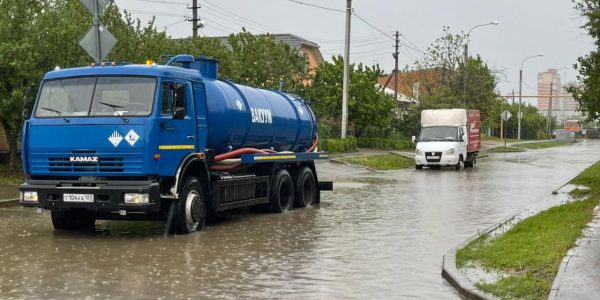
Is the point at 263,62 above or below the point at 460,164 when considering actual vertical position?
above

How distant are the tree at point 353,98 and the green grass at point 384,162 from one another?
5.86m

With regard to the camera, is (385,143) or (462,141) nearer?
(462,141)

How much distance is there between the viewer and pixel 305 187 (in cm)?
1744

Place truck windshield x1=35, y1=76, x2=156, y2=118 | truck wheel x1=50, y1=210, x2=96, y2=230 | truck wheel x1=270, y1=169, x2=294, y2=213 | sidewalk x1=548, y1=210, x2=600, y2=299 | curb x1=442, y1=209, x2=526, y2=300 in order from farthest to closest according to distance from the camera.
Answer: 1. truck wheel x1=270, y1=169, x2=294, y2=213
2. truck wheel x1=50, y1=210, x2=96, y2=230
3. truck windshield x1=35, y1=76, x2=156, y2=118
4. curb x1=442, y1=209, x2=526, y2=300
5. sidewalk x1=548, y1=210, x2=600, y2=299

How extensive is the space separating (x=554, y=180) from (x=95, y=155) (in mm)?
18755

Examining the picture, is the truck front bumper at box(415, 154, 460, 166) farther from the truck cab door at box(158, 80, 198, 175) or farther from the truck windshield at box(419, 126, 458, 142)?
the truck cab door at box(158, 80, 198, 175)

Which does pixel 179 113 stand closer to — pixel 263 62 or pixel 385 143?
pixel 263 62

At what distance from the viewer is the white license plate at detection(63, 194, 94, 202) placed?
11148 mm

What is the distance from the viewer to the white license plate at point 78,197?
11.1 meters

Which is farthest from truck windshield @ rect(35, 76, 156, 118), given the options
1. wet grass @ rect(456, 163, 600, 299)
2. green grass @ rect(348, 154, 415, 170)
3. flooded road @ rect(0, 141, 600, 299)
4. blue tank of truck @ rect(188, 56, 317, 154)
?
green grass @ rect(348, 154, 415, 170)

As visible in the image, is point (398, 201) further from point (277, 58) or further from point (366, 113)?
A: point (366, 113)

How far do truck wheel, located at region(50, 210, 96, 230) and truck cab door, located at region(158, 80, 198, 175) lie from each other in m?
2.20

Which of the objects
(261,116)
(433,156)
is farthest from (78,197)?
(433,156)

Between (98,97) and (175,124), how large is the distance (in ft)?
4.19
